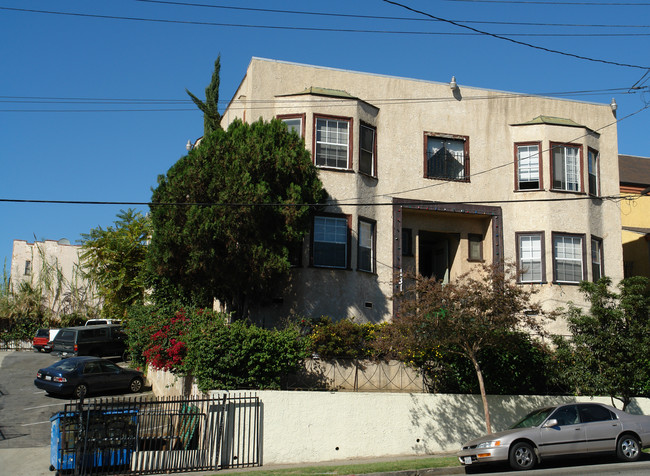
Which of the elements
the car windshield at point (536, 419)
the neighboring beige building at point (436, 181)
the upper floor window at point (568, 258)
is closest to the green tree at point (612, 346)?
the car windshield at point (536, 419)

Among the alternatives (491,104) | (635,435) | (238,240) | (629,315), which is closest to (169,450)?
(238,240)

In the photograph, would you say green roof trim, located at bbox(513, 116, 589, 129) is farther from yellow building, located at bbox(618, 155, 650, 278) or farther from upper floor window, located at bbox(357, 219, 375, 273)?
upper floor window, located at bbox(357, 219, 375, 273)

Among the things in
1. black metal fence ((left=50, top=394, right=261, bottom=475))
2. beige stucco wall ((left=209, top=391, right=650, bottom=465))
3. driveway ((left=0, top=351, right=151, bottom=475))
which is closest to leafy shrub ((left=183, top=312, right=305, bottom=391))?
black metal fence ((left=50, top=394, right=261, bottom=475))

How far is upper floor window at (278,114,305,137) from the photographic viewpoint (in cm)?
2141

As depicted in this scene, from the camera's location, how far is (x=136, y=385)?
23266 millimetres

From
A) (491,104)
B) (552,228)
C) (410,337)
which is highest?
(491,104)

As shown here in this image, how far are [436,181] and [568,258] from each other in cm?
531

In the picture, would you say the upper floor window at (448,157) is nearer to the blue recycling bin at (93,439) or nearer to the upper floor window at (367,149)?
the upper floor window at (367,149)

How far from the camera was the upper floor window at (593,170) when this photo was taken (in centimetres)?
2386

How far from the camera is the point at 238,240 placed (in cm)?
1802

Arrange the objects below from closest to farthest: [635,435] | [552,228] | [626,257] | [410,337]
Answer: [635,435]
[410,337]
[552,228]
[626,257]

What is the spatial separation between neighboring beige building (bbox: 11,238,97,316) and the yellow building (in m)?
35.8

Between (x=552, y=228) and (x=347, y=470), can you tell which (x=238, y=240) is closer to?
(x=347, y=470)

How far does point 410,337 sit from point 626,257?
57.3 feet
